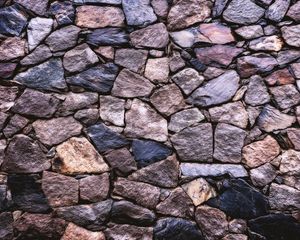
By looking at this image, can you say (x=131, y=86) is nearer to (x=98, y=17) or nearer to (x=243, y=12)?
(x=98, y=17)

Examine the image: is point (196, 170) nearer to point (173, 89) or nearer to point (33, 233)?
point (173, 89)

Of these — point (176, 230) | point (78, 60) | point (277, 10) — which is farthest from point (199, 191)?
point (277, 10)

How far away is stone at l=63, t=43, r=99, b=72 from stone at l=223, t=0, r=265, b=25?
974 mm

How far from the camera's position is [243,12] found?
91.7 inches

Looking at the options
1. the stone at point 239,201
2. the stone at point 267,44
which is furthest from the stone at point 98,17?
the stone at point 239,201

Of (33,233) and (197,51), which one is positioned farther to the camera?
(197,51)

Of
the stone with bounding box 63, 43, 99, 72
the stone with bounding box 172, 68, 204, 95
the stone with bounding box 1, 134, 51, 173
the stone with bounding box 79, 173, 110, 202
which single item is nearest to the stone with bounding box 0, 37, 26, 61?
the stone with bounding box 63, 43, 99, 72

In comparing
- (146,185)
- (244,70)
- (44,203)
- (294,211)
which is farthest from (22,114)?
(294,211)

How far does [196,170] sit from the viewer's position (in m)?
2.21

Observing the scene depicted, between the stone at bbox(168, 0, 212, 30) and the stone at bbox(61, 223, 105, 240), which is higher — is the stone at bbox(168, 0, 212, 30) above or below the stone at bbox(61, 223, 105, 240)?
above

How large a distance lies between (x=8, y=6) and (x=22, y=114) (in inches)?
30.3

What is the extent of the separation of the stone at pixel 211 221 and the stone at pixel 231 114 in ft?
Result: 1.92

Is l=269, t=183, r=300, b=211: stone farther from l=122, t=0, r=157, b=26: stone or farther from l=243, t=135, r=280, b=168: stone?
l=122, t=0, r=157, b=26: stone

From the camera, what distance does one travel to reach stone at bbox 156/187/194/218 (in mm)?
2193
